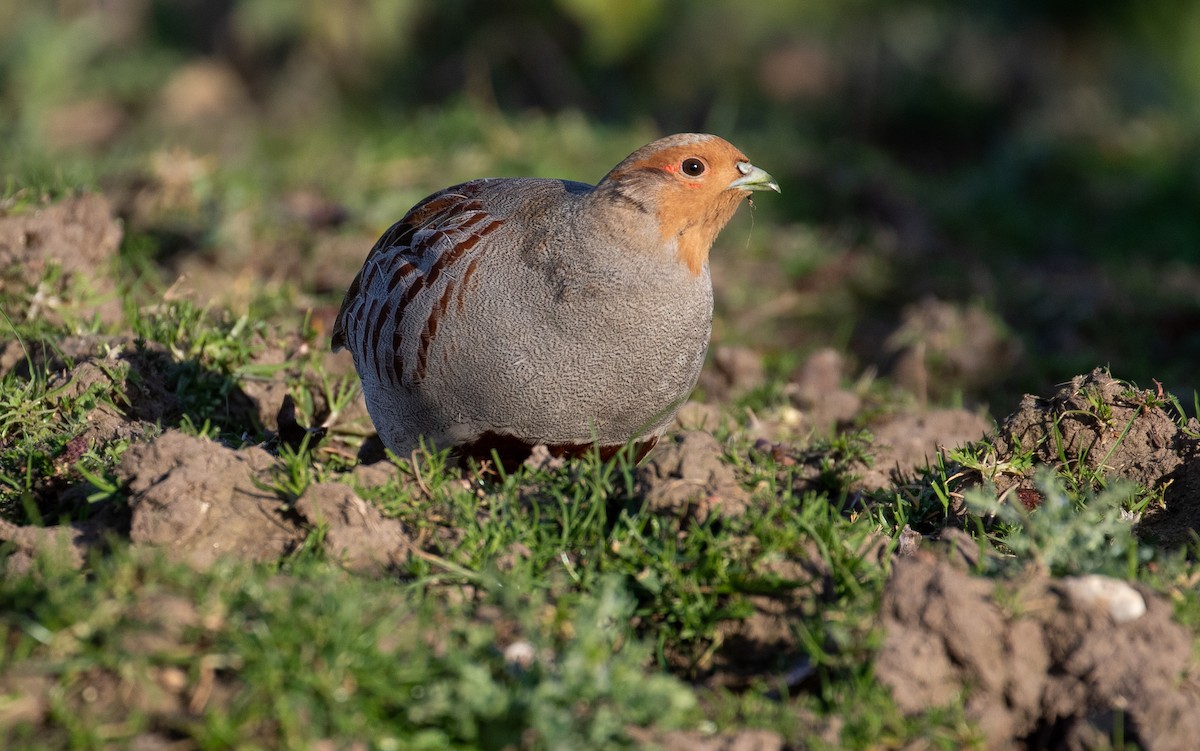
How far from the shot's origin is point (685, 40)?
12.5 m

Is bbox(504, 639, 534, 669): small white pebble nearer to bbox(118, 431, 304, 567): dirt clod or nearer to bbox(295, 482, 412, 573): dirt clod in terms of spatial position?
bbox(295, 482, 412, 573): dirt clod

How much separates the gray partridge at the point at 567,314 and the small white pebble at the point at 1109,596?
1.32 m

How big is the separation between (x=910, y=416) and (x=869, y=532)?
6.20 feet

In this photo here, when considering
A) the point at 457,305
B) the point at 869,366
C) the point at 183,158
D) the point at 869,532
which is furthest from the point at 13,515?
the point at 869,366

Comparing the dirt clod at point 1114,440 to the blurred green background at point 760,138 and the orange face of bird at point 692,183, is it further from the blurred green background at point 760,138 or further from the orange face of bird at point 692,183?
the blurred green background at point 760,138

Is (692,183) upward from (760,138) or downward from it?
upward

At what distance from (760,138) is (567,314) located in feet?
21.7

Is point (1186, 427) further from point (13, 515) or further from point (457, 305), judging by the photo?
point (13, 515)

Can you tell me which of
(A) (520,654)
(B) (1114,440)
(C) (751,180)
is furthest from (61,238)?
(B) (1114,440)

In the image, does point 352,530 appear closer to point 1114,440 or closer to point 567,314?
point 567,314

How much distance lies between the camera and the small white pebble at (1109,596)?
2652mm

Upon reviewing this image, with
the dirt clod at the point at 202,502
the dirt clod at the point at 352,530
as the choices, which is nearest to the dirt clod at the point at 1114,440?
the dirt clod at the point at 352,530

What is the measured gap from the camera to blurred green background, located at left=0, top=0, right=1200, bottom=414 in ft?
21.2

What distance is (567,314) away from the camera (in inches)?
138
